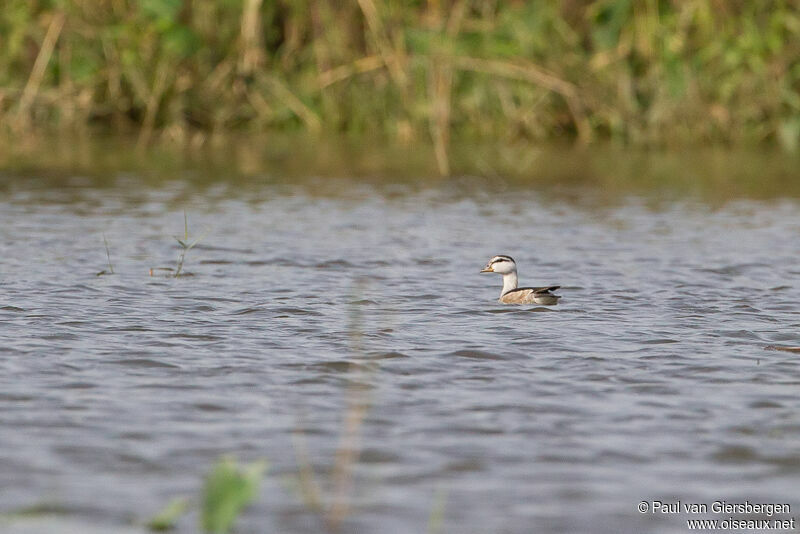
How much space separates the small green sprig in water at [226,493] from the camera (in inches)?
179

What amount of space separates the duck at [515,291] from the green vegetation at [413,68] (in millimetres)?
8918

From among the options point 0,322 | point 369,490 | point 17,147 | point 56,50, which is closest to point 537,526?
point 369,490

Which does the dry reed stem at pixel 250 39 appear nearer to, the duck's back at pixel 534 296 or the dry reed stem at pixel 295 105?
the dry reed stem at pixel 295 105

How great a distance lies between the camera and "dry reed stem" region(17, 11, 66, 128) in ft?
66.5

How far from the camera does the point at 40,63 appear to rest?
20219mm

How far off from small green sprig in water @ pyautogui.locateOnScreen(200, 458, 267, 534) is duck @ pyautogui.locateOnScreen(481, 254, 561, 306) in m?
5.25

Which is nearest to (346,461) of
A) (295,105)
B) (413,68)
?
(413,68)

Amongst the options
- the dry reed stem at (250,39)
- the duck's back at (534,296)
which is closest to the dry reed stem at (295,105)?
the dry reed stem at (250,39)

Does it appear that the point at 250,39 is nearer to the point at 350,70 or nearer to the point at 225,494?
the point at 350,70

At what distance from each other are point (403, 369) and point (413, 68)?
13831 mm

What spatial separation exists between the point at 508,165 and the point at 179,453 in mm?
13397

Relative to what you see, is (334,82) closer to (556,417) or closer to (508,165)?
(508,165)

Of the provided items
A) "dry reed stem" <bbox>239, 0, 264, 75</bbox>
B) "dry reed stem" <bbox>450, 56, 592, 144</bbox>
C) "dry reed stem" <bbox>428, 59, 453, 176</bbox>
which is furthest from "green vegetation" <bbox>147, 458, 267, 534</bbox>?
"dry reed stem" <bbox>239, 0, 264, 75</bbox>

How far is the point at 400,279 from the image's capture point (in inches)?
427
